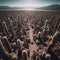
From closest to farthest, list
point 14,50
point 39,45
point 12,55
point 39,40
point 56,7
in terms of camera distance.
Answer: point 12,55 → point 14,50 → point 39,45 → point 39,40 → point 56,7

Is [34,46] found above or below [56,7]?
above

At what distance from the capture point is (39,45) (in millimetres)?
14516

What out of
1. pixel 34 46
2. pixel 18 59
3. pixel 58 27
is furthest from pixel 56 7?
pixel 18 59

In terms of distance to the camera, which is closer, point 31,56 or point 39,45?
point 31,56

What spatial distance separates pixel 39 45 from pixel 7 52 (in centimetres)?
400

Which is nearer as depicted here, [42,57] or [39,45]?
[42,57]

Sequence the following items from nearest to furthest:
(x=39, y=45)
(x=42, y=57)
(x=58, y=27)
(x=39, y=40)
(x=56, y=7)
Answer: (x=42, y=57) → (x=39, y=45) → (x=39, y=40) → (x=58, y=27) → (x=56, y=7)

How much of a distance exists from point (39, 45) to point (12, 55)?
12.5 feet

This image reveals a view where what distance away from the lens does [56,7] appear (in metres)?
56.5

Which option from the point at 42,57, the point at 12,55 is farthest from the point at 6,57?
the point at 42,57

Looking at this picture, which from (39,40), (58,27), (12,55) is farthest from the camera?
(58,27)

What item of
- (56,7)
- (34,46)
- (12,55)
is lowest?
(56,7)

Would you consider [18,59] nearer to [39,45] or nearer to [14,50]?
[14,50]

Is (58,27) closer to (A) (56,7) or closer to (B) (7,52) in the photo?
(B) (7,52)
